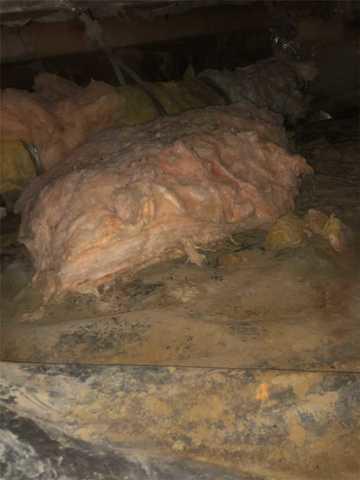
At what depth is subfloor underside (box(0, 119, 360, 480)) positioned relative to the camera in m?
1.86

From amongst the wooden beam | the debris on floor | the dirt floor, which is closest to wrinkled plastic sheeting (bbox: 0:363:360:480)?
the dirt floor

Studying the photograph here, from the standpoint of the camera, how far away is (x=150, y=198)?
3404mm

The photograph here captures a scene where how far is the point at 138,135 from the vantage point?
4.25m

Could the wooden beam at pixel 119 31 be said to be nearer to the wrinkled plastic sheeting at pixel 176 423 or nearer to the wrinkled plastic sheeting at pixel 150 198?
the wrinkled plastic sheeting at pixel 150 198

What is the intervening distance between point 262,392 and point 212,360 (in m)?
0.49

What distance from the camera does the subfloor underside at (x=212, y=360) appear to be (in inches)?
73.2

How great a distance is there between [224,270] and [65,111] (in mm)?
2528

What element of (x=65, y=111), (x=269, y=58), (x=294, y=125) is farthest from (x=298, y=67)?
(x=65, y=111)

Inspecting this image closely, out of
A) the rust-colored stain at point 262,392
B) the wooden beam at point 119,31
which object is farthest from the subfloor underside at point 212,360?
the wooden beam at point 119,31

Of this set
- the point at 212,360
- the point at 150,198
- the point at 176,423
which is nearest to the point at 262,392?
the point at 176,423

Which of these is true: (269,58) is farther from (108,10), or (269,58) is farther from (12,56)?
(12,56)

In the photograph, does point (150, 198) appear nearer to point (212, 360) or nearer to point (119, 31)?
point (212, 360)

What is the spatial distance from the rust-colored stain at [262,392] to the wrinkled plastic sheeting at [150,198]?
4.73 feet

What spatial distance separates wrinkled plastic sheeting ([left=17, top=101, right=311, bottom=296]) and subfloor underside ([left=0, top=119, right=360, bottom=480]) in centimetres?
15
